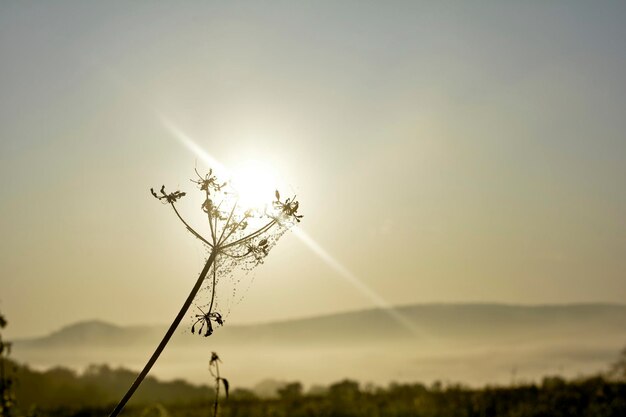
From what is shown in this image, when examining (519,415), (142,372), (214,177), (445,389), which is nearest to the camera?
(142,372)

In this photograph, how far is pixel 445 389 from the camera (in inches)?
715

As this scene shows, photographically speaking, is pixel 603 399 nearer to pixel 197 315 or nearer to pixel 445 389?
pixel 445 389

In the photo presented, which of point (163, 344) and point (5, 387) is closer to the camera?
point (163, 344)

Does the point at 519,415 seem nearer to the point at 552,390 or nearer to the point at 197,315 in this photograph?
the point at 552,390

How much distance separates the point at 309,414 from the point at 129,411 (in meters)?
5.27

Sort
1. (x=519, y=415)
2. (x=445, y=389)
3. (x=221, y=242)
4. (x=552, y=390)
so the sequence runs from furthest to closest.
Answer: (x=445, y=389)
(x=552, y=390)
(x=519, y=415)
(x=221, y=242)

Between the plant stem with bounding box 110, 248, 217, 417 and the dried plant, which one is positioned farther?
the dried plant

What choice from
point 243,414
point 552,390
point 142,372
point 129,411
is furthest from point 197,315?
point 129,411

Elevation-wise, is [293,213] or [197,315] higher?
[293,213]

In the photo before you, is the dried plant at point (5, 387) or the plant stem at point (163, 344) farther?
the dried plant at point (5, 387)

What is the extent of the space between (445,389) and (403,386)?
170cm

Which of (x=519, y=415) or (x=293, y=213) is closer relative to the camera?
(x=293, y=213)

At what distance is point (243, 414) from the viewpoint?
54.1 ft

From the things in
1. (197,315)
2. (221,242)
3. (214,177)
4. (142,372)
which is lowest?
(142,372)
